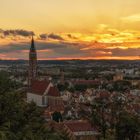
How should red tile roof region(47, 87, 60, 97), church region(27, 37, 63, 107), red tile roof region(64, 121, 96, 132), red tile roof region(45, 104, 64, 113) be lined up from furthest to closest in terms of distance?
1. red tile roof region(47, 87, 60, 97)
2. church region(27, 37, 63, 107)
3. red tile roof region(45, 104, 64, 113)
4. red tile roof region(64, 121, 96, 132)

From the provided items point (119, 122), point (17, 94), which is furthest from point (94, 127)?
point (17, 94)

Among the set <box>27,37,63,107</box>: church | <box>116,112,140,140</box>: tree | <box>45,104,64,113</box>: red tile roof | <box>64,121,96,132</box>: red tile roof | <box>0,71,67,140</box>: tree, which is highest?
<box>0,71,67,140</box>: tree

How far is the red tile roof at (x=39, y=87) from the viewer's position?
282ft

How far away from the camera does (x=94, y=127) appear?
47.4m

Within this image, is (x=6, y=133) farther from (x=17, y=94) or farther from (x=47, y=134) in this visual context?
(x=17, y=94)

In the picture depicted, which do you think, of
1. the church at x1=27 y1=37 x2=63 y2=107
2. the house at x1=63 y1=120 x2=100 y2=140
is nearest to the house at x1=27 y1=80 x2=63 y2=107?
the church at x1=27 y1=37 x2=63 y2=107

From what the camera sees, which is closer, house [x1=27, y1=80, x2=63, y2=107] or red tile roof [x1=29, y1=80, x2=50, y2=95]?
house [x1=27, y1=80, x2=63, y2=107]

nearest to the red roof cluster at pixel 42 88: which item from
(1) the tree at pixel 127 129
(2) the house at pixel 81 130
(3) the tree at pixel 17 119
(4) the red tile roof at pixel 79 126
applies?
(4) the red tile roof at pixel 79 126

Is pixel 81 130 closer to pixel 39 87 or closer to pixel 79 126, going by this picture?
pixel 79 126

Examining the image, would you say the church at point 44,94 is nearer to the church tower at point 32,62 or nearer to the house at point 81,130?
the church tower at point 32,62

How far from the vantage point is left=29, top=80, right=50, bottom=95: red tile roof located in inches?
3383

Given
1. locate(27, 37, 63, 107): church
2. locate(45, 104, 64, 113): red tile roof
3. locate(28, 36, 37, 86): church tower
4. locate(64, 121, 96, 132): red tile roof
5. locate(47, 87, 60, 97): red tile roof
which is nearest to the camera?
locate(64, 121, 96, 132): red tile roof

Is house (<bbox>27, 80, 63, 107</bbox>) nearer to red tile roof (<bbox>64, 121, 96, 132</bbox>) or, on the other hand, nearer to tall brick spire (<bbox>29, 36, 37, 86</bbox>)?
tall brick spire (<bbox>29, 36, 37, 86</bbox>)

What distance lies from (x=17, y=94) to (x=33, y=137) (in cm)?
525
